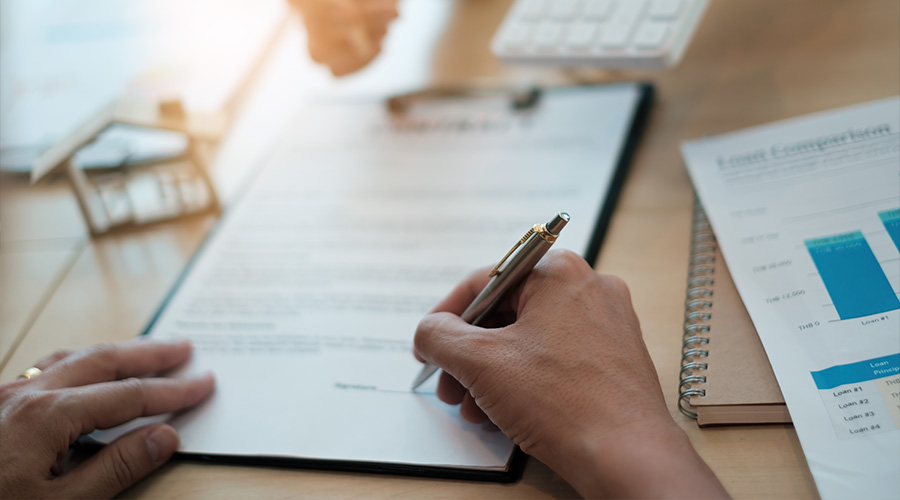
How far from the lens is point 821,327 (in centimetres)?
52

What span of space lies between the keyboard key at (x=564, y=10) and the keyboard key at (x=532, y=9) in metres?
0.01

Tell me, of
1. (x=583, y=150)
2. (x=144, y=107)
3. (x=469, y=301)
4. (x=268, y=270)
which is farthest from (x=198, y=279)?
(x=583, y=150)

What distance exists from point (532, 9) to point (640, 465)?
1.94 ft

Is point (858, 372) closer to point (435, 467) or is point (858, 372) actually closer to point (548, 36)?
point (435, 467)

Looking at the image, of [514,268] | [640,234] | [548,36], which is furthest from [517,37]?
[514,268]

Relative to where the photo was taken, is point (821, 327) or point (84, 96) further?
point (84, 96)

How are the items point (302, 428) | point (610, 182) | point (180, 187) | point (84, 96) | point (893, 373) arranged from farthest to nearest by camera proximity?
point (84, 96), point (180, 187), point (610, 182), point (302, 428), point (893, 373)

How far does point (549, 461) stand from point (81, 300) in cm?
56

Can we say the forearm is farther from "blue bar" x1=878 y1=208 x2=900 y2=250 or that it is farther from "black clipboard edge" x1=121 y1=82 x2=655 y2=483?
"blue bar" x1=878 y1=208 x2=900 y2=250

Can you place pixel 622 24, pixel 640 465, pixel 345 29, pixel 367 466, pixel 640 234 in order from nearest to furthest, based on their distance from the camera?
pixel 640 465 < pixel 367 466 < pixel 640 234 < pixel 622 24 < pixel 345 29

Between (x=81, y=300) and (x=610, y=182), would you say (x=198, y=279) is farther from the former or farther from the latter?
(x=610, y=182)

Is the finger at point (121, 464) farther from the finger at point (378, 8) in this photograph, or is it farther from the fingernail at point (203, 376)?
the finger at point (378, 8)

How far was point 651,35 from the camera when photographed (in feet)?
2.50

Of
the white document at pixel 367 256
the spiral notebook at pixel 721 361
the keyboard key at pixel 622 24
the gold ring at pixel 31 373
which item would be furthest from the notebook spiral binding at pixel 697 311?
the gold ring at pixel 31 373
